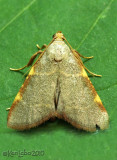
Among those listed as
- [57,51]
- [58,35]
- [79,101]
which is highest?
[58,35]

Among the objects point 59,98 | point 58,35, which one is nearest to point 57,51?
point 58,35

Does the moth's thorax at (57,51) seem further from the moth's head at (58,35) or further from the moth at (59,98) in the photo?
the moth's head at (58,35)

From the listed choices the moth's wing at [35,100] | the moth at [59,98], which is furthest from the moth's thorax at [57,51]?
the moth's wing at [35,100]

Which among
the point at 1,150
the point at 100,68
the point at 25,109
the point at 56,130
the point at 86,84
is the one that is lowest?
the point at 1,150

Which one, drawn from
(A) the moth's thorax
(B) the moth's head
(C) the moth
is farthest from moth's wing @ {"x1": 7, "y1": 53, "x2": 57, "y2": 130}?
(B) the moth's head

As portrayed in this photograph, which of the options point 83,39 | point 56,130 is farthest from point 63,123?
point 83,39

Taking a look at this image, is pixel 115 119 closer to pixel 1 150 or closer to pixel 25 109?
pixel 25 109

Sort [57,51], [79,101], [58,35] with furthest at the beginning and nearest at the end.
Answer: [58,35]
[57,51]
[79,101]

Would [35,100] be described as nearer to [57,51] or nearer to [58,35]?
[57,51]
